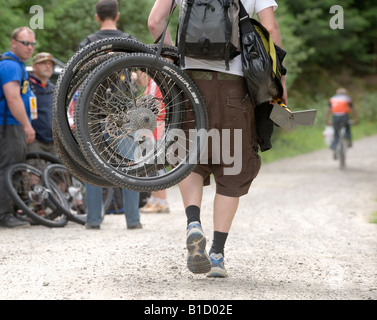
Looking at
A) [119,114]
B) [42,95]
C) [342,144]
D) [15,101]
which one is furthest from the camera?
[342,144]

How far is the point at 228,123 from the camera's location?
4719 millimetres

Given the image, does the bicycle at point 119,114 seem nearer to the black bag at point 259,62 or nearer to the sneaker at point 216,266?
the black bag at point 259,62

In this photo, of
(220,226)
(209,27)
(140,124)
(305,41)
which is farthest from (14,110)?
(305,41)

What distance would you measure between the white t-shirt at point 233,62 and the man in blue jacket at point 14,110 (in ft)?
11.9

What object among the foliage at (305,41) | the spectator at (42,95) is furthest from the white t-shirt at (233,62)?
the foliage at (305,41)

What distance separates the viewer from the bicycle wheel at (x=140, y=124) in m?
4.39

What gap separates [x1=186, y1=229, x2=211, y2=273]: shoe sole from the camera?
4.59 m

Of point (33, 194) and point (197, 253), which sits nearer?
point (197, 253)

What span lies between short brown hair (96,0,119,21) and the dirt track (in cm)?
215

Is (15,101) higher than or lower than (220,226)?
higher

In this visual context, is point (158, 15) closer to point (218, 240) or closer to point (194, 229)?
point (194, 229)

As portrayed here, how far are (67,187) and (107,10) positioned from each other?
228cm
